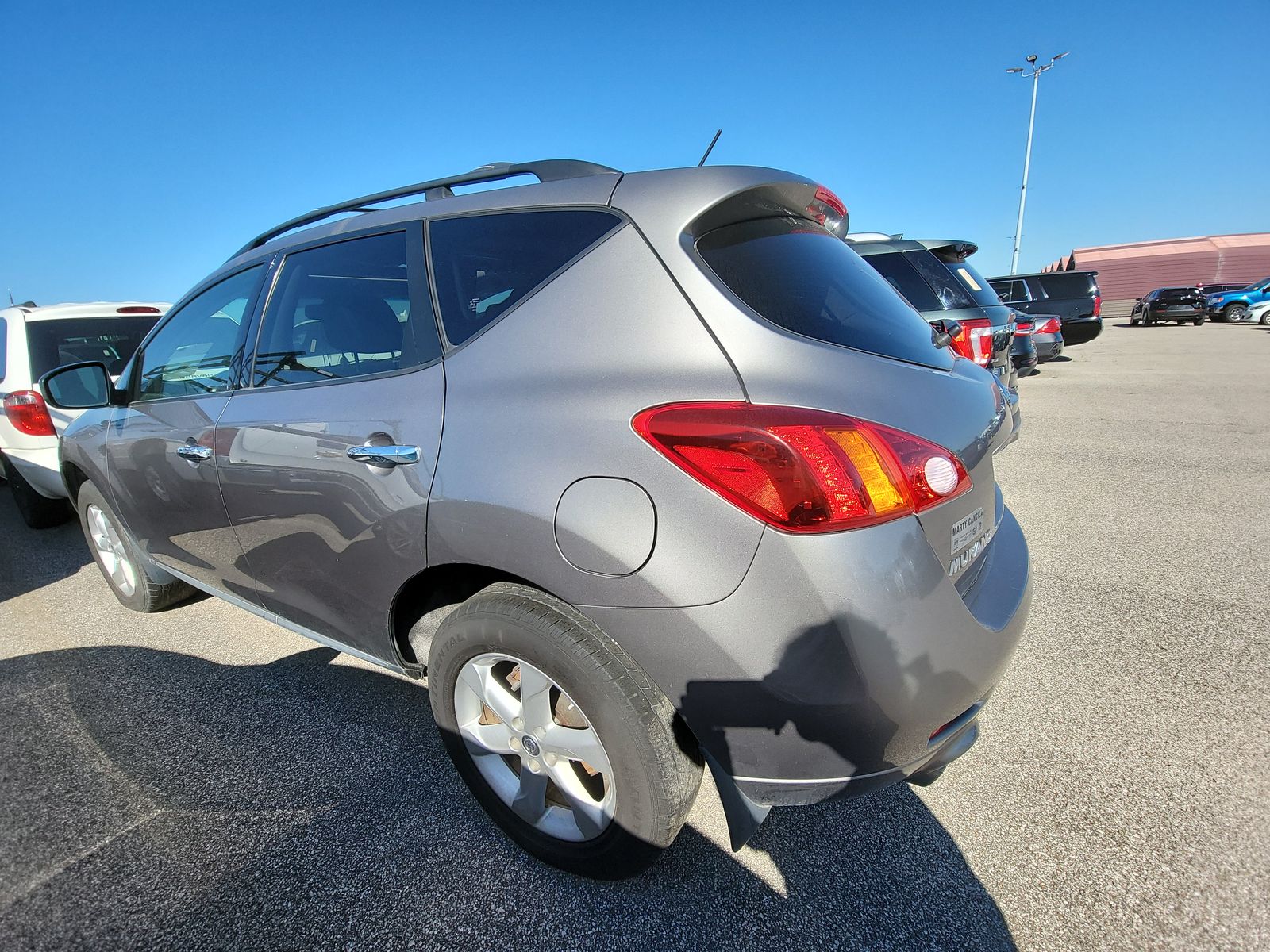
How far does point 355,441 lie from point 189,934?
1.33 meters

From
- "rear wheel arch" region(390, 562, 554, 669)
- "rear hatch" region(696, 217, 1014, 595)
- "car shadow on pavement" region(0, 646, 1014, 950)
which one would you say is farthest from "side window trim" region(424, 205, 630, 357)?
"car shadow on pavement" region(0, 646, 1014, 950)

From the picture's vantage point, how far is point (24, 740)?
251cm

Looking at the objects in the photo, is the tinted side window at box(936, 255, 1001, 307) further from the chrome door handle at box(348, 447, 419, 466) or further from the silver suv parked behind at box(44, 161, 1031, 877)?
the chrome door handle at box(348, 447, 419, 466)

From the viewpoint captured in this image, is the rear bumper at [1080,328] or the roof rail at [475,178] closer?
the roof rail at [475,178]

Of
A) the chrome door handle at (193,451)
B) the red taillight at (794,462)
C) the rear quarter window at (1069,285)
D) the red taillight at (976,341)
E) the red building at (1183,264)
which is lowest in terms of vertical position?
the red building at (1183,264)

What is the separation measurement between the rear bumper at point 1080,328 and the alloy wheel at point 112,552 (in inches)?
692

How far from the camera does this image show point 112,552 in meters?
3.69

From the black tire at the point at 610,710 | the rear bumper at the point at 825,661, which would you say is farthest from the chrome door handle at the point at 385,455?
the rear bumper at the point at 825,661

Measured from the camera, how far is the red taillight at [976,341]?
5.54 m

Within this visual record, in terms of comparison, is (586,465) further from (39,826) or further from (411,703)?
(39,826)

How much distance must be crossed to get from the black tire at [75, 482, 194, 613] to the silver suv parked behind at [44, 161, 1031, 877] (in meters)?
1.64

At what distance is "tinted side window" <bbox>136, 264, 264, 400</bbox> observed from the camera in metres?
2.59

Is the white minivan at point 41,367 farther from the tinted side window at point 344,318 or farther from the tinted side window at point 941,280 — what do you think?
the tinted side window at point 941,280

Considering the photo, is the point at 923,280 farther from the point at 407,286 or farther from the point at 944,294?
the point at 407,286
